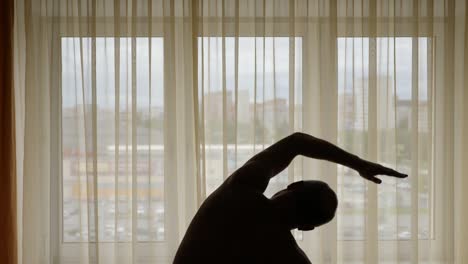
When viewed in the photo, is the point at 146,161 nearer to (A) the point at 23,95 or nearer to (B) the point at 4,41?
(A) the point at 23,95

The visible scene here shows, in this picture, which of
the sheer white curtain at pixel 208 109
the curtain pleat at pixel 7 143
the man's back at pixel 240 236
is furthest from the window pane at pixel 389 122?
the man's back at pixel 240 236

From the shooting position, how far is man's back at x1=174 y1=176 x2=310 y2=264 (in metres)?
0.98

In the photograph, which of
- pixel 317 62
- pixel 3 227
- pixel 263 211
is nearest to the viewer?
pixel 263 211

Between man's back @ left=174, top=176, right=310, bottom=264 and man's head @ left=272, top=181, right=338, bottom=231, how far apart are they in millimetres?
25

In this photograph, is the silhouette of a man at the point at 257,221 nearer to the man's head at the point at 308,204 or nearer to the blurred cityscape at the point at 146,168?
the man's head at the point at 308,204

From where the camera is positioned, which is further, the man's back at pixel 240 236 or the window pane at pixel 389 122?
the window pane at pixel 389 122

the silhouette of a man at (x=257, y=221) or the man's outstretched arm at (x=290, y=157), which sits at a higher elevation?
the man's outstretched arm at (x=290, y=157)

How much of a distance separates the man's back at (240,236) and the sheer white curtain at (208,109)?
1.80 meters

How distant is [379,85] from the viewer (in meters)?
2.91

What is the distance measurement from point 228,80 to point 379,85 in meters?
0.79

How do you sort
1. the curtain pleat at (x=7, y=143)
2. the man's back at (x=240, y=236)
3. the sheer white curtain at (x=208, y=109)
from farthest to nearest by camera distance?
the sheer white curtain at (x=208, y=109) < the curtain pleat at (x=7, y=143) < the man's back at (x=240, y=236)

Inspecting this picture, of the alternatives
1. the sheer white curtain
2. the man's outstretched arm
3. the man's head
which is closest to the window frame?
the sheer white curtain

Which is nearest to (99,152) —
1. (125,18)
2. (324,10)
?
(125,18)

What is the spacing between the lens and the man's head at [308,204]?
3.24 feet
